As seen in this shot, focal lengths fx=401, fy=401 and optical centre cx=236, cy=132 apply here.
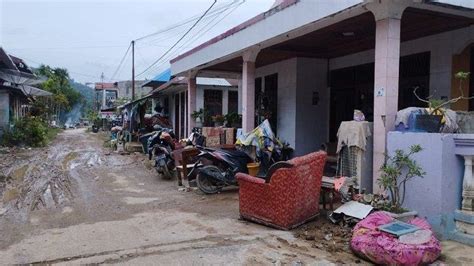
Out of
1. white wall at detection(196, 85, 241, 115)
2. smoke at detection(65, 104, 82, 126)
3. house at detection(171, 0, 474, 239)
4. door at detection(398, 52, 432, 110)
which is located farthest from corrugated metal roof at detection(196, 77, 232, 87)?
smoke at detection(65, 104, 82, 126)

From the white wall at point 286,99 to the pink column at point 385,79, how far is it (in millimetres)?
5012

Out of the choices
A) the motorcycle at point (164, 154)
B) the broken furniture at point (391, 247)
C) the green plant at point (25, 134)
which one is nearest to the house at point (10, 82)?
the green plant at point (25, 134)

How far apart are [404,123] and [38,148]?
55.0 ft

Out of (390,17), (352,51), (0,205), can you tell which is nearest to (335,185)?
(390,17)

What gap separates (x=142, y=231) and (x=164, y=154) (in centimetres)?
458

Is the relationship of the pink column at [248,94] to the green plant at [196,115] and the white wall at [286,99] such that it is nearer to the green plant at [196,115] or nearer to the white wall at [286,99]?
the white wall at [286,99]

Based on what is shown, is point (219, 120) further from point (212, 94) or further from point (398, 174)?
point (398, 174)

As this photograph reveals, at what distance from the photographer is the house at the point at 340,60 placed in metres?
5.57

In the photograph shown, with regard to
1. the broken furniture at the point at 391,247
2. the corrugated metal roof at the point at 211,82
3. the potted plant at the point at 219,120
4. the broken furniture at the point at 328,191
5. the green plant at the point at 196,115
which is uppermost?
the corrugated metal roof at the point at 211,82

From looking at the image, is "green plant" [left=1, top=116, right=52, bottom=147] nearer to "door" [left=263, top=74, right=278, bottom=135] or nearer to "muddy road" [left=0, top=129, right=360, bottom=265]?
"muddy road" [left=0, top=129, right=360, bottom=265]

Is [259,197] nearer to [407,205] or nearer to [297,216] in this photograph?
[297,216]

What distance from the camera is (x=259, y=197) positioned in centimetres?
543

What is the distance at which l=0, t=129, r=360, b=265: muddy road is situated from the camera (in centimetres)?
428

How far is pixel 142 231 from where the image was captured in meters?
5.26
